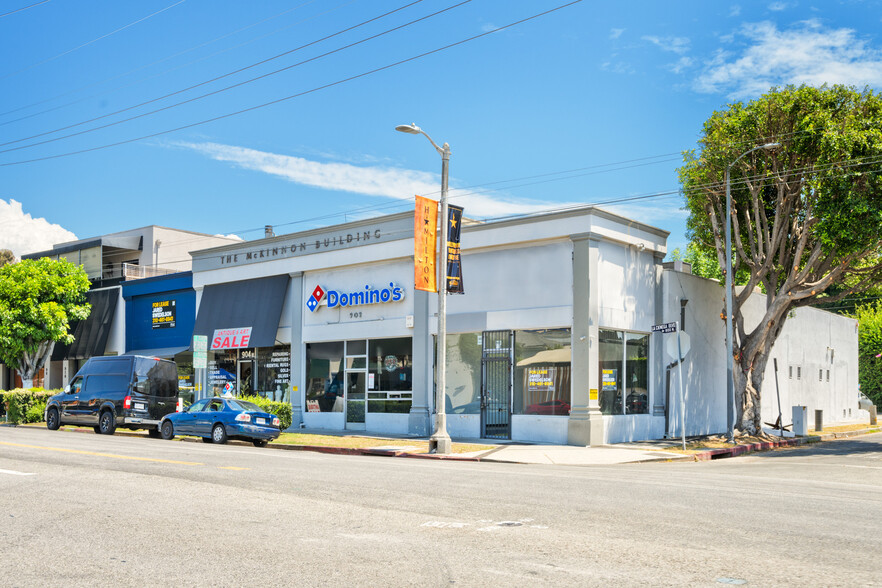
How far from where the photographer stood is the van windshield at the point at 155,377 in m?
25.5

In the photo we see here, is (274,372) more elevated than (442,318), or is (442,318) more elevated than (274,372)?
(442,318)

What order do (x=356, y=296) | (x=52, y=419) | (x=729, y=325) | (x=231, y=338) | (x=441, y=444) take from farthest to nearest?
(x=231, y=338) < (x=356, y=296) < (x=52, y=419) < (x=729, y=325) < (x=441, y=444)

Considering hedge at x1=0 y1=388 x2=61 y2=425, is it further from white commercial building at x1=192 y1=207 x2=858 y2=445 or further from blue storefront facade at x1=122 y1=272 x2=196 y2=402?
white commercial building at x1=192 y1=207 x2=858 y2=445

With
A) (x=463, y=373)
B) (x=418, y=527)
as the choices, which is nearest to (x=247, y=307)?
(x=463, y=373)

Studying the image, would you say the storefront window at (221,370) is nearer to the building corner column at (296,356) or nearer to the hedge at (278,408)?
the building corner column at (296,356)

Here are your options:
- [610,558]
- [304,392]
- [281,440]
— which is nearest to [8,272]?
[304,392]

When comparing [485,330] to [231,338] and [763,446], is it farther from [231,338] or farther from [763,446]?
[231,338]

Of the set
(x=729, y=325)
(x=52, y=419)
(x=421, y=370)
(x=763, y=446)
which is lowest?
(x=763, y=446)

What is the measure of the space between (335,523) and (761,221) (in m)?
22.1

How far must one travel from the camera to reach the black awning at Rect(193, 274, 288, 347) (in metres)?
31.1

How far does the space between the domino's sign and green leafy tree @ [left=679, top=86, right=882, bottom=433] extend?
33.1ft

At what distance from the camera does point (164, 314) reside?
120ft

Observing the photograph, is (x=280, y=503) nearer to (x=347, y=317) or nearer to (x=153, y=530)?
(x=153, y=530)

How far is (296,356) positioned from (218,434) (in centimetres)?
763
